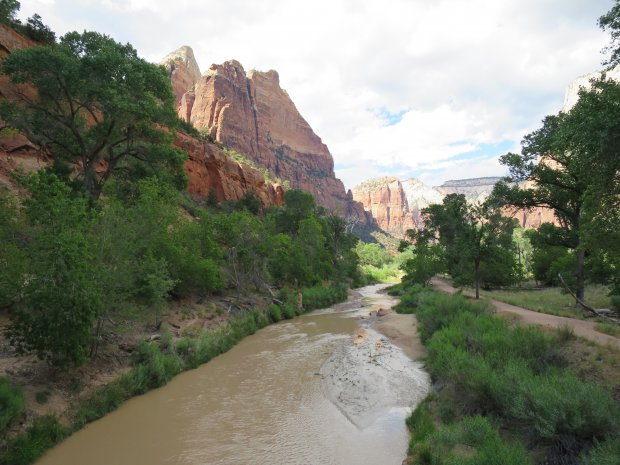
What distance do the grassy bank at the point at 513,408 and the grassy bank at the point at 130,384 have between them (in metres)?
8.94

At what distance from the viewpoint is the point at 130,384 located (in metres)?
12.0

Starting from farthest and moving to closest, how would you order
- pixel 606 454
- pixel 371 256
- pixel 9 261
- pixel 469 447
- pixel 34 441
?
pixel 371 256 → pixel 9 261 → pixel 34 441 → pixel 469 447 → pixel 606 454

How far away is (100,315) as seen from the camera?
38.9ft

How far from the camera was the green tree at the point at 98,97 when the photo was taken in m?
19.8

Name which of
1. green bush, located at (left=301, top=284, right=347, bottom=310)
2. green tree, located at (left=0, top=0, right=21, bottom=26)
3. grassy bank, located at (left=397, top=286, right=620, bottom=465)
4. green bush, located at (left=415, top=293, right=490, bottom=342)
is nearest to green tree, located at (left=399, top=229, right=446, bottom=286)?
green bush, located at (left=301, top=284, right=347, bottom=310)

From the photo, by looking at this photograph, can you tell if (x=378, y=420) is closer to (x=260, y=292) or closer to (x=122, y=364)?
(x=122, y=364)

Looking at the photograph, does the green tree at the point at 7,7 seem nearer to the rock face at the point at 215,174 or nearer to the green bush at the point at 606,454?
the rock face at the point at 215,174


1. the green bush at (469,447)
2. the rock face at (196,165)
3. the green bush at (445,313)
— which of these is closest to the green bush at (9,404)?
the green bush at (469,447)

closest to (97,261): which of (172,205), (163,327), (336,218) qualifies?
(163,327)

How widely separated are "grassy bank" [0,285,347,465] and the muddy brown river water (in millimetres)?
320

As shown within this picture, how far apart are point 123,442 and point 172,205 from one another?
50.1 ft

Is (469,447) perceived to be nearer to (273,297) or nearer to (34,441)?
(34,441)

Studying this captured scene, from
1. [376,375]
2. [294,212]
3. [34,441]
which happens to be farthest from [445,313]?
[294,212]

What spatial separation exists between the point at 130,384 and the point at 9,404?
4120 millimetres
